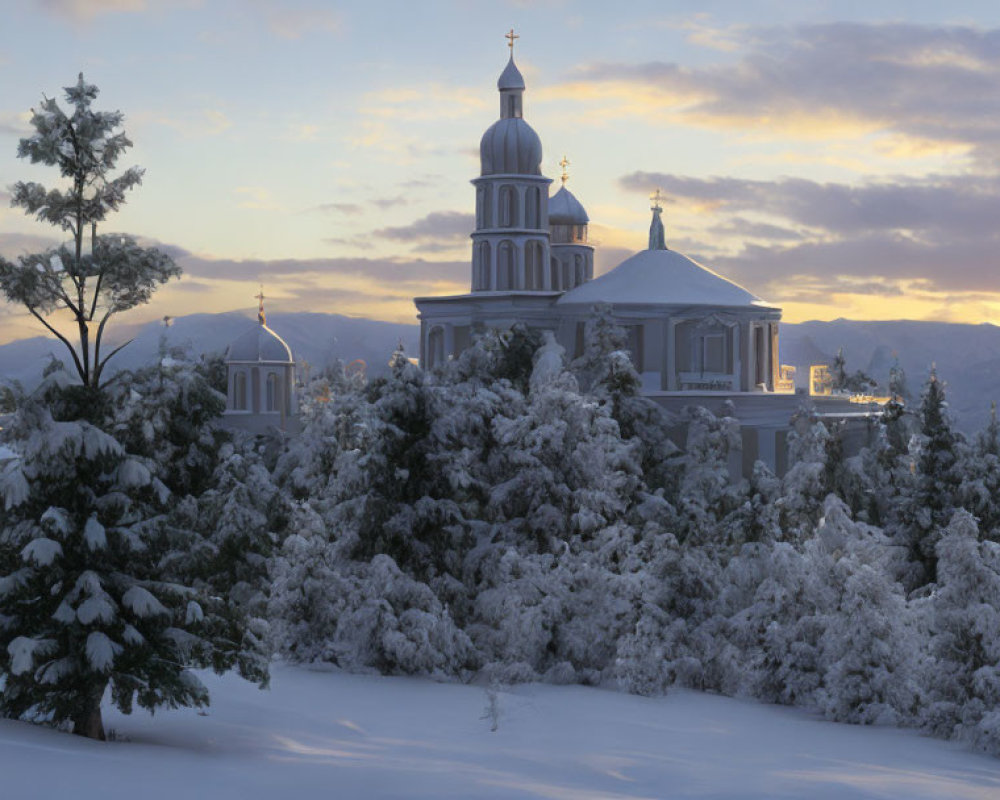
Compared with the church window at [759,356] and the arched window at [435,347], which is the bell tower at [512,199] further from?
the church window at [759,356]

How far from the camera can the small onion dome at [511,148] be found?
53875 millimetres

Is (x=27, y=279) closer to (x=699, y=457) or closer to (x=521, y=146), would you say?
(x=699, y=457)

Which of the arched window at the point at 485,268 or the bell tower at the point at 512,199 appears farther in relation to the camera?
the arched window at the point at 485,268

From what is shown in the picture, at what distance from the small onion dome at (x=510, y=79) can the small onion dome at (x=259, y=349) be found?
12812 millimetres

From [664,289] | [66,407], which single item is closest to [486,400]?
[66,407]

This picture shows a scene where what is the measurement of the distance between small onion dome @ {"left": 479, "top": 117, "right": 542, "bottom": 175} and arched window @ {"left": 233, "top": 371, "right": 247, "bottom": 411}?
1207cm

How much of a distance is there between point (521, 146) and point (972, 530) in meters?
34.3

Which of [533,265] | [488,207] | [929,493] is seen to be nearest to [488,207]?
[488,207]

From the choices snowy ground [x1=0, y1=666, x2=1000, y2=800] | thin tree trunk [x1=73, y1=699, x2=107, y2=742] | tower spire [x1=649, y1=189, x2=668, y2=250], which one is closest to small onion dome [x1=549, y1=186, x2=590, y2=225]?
tower spire [x1=649, y1=189, x2=668, y2=250]

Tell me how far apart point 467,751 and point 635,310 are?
1321 inches

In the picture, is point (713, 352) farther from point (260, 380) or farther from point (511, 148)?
point (260, 380)

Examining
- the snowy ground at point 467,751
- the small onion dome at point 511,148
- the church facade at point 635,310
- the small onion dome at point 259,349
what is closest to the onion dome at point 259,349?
the small onion dome at point 259,349

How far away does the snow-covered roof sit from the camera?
50688mm

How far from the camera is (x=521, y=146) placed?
5388cm
